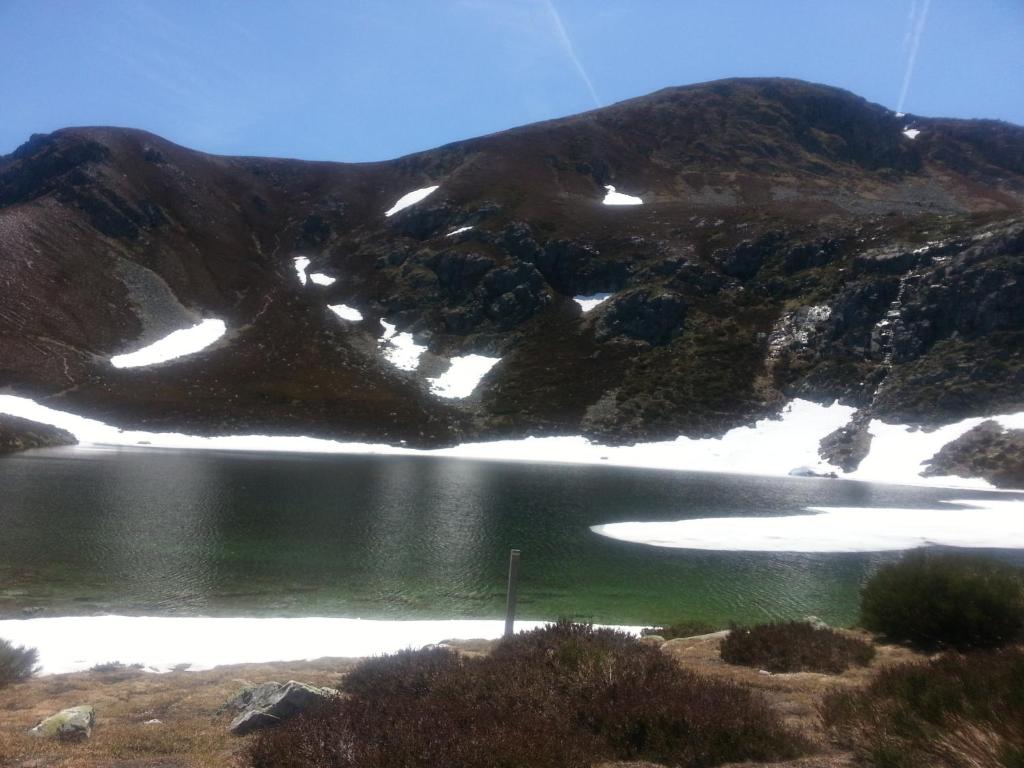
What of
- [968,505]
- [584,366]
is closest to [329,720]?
[968,505]

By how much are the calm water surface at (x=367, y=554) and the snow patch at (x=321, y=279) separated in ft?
280

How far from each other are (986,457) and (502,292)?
74735 millimetres

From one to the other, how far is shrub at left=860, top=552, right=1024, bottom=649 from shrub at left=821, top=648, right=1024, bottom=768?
3.63 metres

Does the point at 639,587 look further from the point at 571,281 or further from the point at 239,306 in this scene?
the point at 239,306

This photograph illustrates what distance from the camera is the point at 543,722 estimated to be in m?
6.64

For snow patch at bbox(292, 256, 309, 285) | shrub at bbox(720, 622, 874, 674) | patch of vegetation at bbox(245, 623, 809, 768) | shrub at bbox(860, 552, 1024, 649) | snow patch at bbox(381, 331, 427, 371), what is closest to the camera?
patch of vegetation at bbox(245, 623, 809, 768)

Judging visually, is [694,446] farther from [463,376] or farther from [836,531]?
[836,531]

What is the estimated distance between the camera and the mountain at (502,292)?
8344 cm

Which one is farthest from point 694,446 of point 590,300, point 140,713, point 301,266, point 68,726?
point 301,266

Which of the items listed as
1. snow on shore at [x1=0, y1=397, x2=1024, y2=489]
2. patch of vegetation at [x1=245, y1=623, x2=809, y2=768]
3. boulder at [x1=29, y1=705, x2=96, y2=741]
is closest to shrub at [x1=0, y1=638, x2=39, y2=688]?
boulder at [x1=29, y1=705, x2=96, y2=741]

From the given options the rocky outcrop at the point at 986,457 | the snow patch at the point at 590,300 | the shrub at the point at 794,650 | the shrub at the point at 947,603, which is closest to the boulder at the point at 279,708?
the shrub at the point at 794,650

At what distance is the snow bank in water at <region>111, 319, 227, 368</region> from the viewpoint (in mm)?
95375

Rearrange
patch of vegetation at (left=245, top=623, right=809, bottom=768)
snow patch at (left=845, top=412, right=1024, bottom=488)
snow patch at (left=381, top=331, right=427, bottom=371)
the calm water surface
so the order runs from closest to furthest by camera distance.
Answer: patch of vegetation at (left=245, top=623, right=809, bottom=768) < the calm water surface < snow patch at (left=845, top=412, right=1024, bottom=488) < snow patch at (left=381, top=331, right=427, bottom=371)

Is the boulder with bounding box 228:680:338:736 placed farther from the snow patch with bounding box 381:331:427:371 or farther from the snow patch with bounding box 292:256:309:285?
the snow patch with bounding box 292:256:309:285
